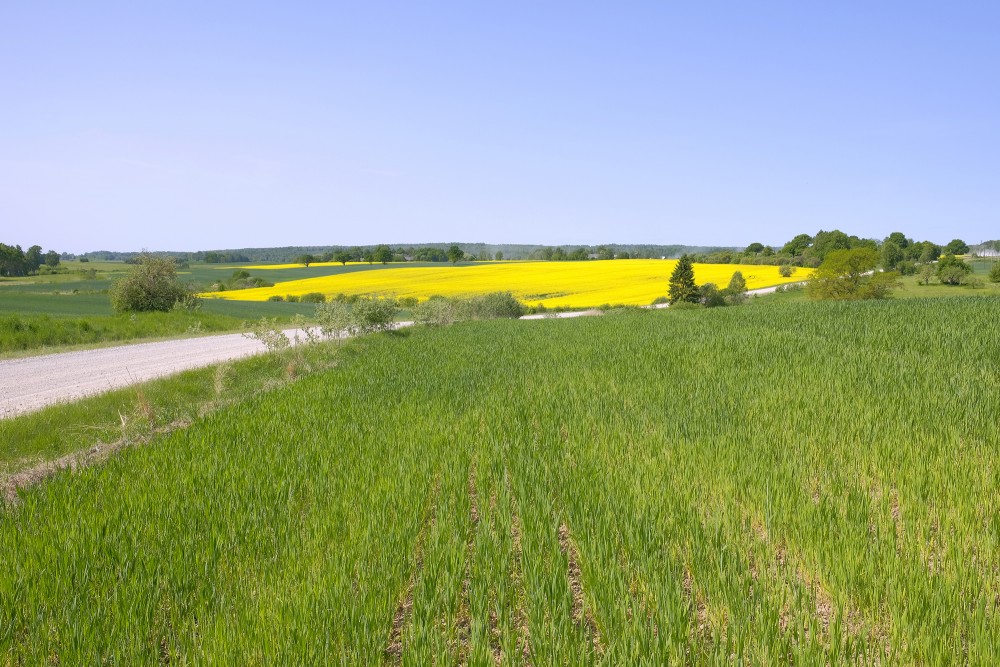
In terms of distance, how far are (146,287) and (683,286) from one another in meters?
38.8

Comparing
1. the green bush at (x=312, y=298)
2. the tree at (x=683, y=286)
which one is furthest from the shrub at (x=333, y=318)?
the green bush at (x=312, y=298)

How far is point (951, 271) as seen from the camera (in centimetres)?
6025

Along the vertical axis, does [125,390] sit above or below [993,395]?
below

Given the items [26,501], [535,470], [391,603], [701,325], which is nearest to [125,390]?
→ [26,501]

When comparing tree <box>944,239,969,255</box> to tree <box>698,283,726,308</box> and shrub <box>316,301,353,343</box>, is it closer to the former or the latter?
tree <box>698,283,726,308</box>

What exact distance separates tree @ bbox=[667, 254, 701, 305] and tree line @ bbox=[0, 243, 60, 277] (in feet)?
247

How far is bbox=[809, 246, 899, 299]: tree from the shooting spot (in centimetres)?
4994

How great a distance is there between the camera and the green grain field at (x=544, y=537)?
298 cm

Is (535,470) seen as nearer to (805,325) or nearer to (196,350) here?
(805,325)

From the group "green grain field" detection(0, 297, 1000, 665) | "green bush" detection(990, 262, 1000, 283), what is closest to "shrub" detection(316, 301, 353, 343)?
"green grain field" detection(0, 297, 1000, 665)

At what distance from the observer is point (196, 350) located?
2317 cm

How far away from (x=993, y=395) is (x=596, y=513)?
6.08m

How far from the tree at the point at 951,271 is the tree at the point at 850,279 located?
13.5 meters

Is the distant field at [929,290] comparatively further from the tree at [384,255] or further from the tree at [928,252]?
the tree at [384,255]
